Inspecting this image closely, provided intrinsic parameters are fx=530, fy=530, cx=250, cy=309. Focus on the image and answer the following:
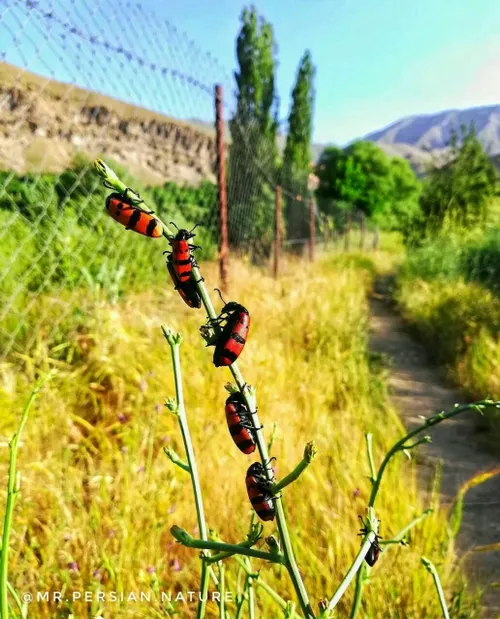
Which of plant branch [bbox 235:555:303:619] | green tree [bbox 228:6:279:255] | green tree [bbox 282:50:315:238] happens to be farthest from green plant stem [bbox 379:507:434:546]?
green tree [bbox 282:50:315:238]

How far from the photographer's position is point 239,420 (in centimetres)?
58

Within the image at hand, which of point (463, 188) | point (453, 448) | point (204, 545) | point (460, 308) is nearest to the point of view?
point (204, 545)

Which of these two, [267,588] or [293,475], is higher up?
[293,475]

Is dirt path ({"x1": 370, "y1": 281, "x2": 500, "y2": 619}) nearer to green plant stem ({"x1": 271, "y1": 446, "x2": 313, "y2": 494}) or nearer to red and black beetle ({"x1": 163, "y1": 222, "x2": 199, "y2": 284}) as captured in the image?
green plant stem ({"x1": 271, "y1": 446, "x2": 313, "y2": 494})

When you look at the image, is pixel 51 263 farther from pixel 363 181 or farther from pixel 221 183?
pixel 363 181

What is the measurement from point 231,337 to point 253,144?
8.63m

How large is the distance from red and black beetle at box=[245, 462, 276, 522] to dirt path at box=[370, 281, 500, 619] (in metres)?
1.74

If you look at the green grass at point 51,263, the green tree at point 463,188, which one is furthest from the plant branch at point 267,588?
the green tree at point 463,188

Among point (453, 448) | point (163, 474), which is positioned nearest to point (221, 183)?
point (453, 448)

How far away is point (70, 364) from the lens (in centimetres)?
299

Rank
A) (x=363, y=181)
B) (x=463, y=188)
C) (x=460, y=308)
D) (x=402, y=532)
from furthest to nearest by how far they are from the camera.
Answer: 1. (x=363, y=181)
2. (x=463, y=188)
3. (x=460, y=308)
4. (x=402, y=532)

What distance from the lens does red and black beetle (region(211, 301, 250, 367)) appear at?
1.71 feet

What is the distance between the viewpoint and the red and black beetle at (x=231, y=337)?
52 cm

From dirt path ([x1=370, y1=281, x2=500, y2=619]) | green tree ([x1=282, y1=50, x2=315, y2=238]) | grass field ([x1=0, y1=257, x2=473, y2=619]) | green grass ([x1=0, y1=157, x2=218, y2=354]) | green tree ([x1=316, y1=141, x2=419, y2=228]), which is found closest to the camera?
grass field ([x1=0, y1=257, x2=473, y2=619])
